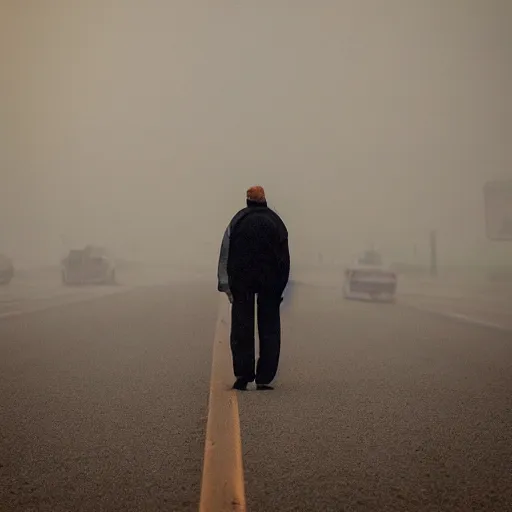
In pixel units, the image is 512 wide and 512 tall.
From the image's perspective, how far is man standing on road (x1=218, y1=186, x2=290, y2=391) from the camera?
4.58m

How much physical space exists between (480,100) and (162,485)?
1444cm

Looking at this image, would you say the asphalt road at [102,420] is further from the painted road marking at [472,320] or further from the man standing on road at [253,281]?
the painted road marking at [472,320]

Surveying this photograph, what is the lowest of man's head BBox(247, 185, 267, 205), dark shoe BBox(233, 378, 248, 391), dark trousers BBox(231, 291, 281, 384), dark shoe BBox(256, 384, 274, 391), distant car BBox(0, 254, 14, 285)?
dark shoe BBox(256, 384, 274, 391)

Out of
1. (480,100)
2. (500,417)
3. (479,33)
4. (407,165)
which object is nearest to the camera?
(500,417)

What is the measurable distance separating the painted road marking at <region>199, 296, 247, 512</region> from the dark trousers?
0.22 metres

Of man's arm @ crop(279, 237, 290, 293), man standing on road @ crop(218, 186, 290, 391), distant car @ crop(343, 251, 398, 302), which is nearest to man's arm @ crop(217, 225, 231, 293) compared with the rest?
man standing on road @ crop(218, 186, 290, 391)

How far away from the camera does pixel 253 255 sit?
15.1 feet

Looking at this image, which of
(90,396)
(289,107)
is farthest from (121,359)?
(289,107)

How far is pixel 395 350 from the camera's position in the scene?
6613mm

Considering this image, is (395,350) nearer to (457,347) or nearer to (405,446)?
(457,347)

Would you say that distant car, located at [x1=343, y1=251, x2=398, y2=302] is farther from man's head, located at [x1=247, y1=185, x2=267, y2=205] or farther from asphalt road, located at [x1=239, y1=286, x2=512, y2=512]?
man's head, located at [x1=247, y1=185, x2=267, y2=205]

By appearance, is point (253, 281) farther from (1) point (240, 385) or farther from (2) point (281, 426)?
(2) point (281, 426)

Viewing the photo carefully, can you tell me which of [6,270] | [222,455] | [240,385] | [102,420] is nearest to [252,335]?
[240,385]

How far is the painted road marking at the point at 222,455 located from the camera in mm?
2338
